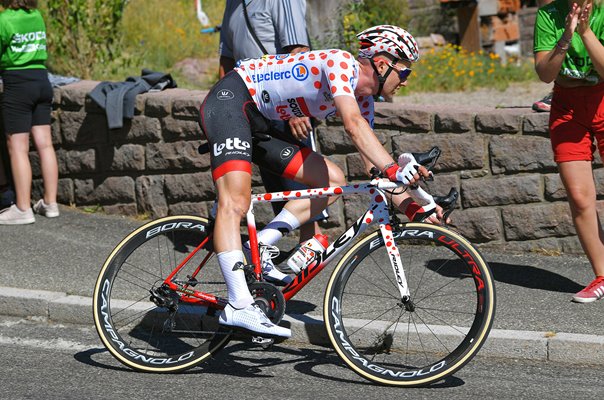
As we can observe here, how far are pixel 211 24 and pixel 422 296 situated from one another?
9603 millimetres

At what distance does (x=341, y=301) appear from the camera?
18.6 feet

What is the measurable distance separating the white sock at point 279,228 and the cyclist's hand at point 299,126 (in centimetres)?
45

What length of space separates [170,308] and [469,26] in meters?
12.2

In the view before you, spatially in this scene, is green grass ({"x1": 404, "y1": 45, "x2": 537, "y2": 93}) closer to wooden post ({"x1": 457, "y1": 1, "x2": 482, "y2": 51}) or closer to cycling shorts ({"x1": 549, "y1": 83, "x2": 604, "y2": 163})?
wooden post ({"x1": 457, "y1": 1, "x2": 482, "y2": 51})

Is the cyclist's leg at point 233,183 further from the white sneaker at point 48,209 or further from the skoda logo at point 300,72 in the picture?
the white sneaker at point 48,209

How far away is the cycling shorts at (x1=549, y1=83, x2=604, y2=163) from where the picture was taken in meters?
6.76

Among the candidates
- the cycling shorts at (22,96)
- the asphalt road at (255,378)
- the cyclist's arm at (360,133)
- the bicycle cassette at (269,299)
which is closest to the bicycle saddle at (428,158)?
the cyclist's arm at (360,133)

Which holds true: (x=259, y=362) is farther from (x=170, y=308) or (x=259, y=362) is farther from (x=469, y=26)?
(x=469, y=26)

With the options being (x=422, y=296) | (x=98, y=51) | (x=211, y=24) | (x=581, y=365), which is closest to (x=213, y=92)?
(x=422, y=296)

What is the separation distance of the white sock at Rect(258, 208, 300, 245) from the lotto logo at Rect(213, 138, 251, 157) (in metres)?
0.56

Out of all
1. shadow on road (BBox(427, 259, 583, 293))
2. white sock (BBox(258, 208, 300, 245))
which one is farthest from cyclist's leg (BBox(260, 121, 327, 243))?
shadow on road (BBox(427, 259, 583, 293))

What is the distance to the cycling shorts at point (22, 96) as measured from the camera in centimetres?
903

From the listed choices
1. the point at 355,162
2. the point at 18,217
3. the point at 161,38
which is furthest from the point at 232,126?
the point at 161,38

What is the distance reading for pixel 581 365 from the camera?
6055 millimetres
